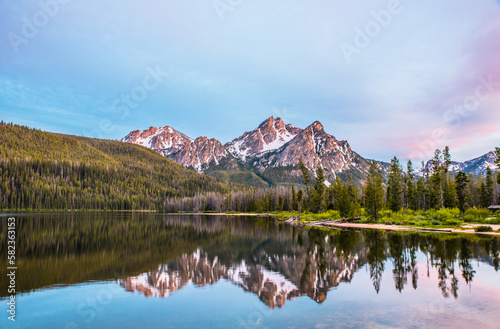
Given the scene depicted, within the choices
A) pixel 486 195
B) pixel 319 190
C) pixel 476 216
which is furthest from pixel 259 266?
pixel 486 195

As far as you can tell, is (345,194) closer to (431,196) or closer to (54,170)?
(431,196)

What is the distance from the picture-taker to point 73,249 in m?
29.1

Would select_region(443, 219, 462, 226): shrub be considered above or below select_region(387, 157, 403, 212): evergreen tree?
below

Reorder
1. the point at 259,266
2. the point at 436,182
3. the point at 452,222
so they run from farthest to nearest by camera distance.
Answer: the point at 436,182 < the point at 452,222 < the point at 259,266

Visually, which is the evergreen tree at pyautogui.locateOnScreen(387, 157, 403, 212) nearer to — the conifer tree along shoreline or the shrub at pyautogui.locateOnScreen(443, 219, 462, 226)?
the conifer tree along shoreline

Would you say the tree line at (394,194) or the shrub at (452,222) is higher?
the tree line at (394,194)

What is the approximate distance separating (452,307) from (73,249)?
30.9 metres

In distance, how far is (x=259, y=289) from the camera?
1616 centimetres

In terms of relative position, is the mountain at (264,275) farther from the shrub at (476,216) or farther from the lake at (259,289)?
the shrub at (476,216)

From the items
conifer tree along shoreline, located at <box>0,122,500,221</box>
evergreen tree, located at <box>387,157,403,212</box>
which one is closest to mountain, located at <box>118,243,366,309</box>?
conifer tree along shoreline, located at <box>0,122,500,221</box>

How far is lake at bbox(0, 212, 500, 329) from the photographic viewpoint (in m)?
11.6

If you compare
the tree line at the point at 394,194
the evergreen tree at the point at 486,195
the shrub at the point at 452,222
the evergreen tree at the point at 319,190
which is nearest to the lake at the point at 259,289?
the shrub at the point at 452,222

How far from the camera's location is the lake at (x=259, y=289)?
11.6 meters

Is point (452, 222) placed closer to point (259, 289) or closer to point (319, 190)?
point (319, 190)
